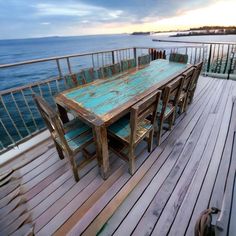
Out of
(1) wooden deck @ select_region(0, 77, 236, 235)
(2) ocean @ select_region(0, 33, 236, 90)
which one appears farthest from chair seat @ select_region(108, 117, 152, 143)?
(2) ocean @ select_region(0, 33, 236, 90)

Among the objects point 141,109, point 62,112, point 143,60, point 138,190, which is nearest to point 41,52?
point 143,60

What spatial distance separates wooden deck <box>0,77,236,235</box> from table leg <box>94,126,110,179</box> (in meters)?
0.12

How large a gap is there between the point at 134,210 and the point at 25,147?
5.42 ft

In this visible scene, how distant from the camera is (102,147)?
4.34ft

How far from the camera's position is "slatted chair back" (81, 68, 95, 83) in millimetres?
1932

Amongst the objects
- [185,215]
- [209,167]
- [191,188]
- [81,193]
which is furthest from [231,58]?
[81,193]

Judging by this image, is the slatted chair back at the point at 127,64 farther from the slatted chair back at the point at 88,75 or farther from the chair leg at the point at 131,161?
the chair leg at the point at 131,161

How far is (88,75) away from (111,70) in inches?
17.2

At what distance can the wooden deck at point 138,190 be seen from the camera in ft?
3.76

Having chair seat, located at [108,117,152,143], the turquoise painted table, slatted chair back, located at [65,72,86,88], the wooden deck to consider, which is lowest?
the wooden deck

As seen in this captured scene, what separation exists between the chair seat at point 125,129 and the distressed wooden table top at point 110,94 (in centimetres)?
27

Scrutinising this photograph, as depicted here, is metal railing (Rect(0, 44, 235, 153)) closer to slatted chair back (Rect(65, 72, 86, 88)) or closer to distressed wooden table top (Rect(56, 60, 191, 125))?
slatted chair back (Rect(65, 72, 86, 88))

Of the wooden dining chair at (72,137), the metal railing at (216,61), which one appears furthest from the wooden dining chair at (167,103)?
the metal railing at (216,61)

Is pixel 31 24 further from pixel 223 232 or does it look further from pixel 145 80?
pixel 223 232
